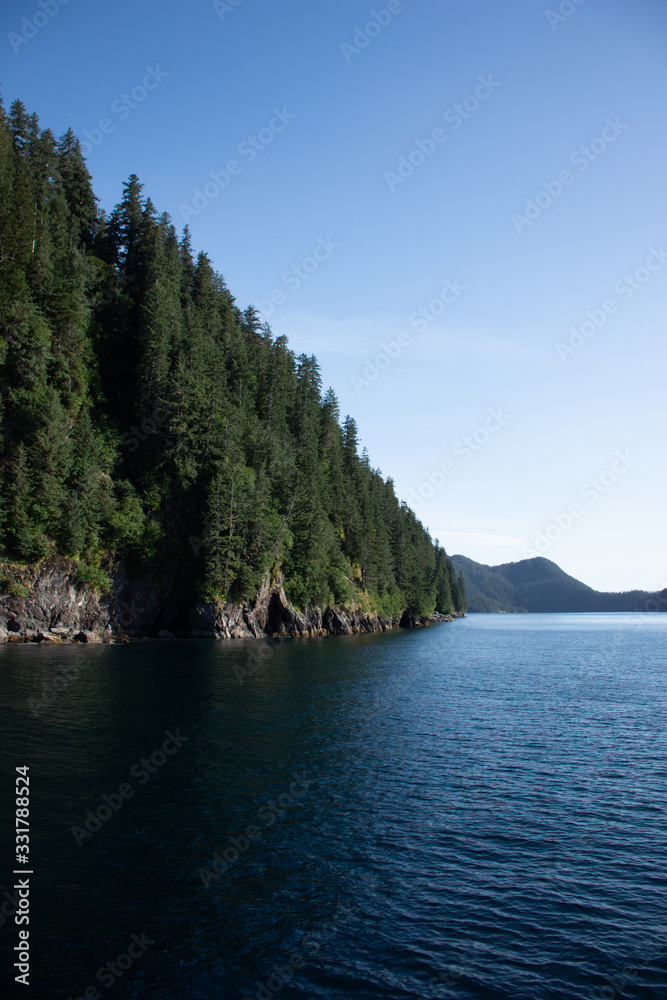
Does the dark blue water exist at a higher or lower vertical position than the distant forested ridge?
lower

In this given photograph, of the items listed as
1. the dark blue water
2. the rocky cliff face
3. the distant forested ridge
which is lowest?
the dark blue water

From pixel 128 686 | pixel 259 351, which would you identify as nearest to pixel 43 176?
pixel 259 351

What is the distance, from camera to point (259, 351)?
10581 cm

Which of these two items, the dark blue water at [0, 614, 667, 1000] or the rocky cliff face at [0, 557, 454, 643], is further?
the rocky cliff face at [0, 557, 454, 643]

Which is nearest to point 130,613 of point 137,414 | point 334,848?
point 137,414

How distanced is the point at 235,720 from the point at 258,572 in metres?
47.3

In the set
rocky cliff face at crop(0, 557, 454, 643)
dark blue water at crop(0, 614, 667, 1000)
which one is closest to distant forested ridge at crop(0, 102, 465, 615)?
rocky cliff face at crop(0, 557, 454, 643)

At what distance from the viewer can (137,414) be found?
7550 cm

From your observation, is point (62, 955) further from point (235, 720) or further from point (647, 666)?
point (647, 666)

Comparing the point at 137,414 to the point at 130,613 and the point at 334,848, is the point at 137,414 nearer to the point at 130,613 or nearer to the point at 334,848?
the point at 130,613

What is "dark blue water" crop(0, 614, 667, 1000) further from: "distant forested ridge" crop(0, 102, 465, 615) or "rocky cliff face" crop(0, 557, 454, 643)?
"distant forested ridge" crop(0, 102, 465, 615)

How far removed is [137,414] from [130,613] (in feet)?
87.9

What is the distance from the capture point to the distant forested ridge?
58.9 m

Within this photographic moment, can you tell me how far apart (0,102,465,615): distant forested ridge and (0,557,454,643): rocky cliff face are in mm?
2319
